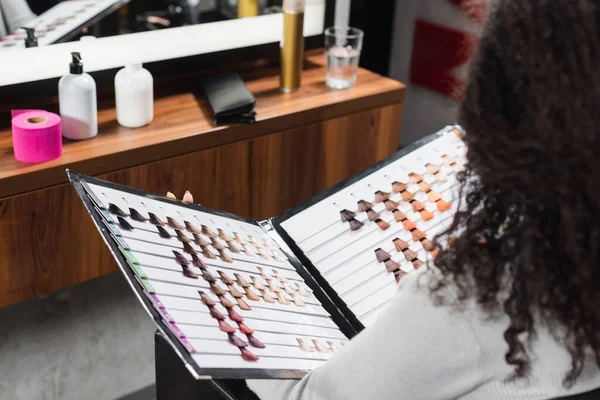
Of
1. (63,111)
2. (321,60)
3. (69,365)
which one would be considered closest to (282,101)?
(321,60)

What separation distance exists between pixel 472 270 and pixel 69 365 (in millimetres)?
1607

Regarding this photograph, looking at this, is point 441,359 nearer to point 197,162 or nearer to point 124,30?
point 197,162

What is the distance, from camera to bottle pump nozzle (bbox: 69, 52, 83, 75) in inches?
66.9

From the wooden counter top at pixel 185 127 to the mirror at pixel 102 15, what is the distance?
0.69ft

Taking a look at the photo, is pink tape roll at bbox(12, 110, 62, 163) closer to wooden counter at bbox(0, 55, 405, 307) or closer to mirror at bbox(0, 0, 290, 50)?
wooden counter at bbox(0, 55, 405, 307)

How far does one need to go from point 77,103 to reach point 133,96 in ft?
0.51

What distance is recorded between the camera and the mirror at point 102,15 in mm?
1771

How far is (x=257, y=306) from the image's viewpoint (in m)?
1.06

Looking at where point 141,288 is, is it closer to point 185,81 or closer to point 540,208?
point 540,208

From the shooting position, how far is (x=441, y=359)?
0.81 metres

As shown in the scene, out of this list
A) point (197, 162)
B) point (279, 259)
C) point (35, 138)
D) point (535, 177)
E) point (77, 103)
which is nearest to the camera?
point (535, 177)

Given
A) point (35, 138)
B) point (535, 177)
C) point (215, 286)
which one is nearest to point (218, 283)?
point (215, 286)

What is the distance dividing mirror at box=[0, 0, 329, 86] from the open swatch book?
2.70ft

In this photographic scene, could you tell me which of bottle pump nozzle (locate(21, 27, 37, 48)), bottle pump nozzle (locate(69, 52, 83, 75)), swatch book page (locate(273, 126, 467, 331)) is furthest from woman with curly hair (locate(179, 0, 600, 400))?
bottle pump nozzle (locate(21, 27, 37, 48))
